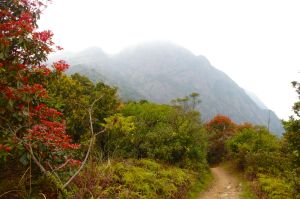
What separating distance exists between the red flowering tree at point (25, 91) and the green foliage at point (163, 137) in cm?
841

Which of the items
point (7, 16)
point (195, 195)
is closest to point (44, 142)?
point (7, 16)

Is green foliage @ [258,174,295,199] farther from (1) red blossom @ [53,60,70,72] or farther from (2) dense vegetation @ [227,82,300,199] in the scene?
(1) red blossom @ [53,60,70,72]

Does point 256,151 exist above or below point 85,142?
below

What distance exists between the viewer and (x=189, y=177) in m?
15.1

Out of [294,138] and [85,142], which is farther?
[294,138]

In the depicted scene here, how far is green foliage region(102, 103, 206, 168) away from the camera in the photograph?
52.7 ft

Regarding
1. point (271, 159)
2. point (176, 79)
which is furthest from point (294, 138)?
point (176, 79)

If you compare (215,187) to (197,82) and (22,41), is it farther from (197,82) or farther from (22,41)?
(197,82)

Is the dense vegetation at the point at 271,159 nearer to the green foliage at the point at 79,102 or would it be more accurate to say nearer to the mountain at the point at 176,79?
the green foliage at the point at 79,102

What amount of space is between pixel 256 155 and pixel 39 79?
1735 centimetres

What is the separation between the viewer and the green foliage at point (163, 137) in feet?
52.7

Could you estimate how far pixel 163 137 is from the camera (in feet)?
56.6

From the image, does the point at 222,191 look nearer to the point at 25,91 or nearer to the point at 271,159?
the point at 271,159

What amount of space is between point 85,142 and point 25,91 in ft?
9.66
